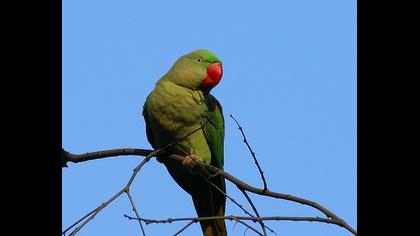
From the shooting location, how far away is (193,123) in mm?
4730

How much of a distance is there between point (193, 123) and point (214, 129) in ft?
0.81

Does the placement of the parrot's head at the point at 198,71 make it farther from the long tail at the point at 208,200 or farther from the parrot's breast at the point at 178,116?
the long tail at the point at 208,200

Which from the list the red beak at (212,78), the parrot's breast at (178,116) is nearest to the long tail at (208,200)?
the parrot's breast at (178,116)

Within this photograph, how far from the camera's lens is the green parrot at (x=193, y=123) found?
15.4 ft

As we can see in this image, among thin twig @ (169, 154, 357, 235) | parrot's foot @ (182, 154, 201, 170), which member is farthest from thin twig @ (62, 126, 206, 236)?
parrot's foot @ (182, 154, 201, 170)

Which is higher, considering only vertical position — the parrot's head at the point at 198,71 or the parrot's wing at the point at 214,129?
the parrot's head at the point at 198,71

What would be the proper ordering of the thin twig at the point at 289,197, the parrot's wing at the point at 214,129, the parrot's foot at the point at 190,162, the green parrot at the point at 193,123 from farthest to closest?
the parrot's wing at the point at 214,129 < the green parrot at the point at 193,123 < the parrot's foot at the point at 190,162 < the thin twig at the point at 289,197

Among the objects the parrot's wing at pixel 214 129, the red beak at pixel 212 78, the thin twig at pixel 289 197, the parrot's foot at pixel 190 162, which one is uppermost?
the red beak at pixel 212 78

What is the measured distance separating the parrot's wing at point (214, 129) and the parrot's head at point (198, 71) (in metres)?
0.16

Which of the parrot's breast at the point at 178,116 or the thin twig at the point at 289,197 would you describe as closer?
the thin twig at the point at 289,197

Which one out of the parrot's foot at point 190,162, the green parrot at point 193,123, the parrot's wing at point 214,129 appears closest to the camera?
the parrot's foot at point 190,162
